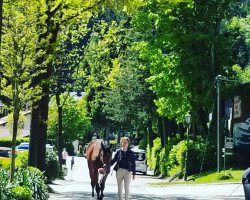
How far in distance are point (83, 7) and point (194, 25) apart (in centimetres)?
2109

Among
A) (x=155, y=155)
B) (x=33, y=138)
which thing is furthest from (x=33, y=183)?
(x=155, y=155)

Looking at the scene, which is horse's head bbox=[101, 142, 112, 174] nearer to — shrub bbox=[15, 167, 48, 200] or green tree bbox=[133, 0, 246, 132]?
shrub bbox=[15, 167, 48, 200]

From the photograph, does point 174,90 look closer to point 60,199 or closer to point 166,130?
point 166,130

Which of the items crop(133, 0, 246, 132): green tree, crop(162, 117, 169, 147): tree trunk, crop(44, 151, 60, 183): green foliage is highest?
crop(133, 0, 246, 132): green tree

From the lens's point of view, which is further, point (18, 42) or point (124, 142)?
point (124, 142)

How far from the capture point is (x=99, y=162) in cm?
1853

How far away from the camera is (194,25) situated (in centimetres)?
4016

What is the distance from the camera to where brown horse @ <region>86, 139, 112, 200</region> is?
17.7 m

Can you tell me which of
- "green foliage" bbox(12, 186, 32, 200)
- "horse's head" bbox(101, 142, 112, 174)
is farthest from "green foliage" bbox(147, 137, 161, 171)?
"green foliage" bbox(12, 186, 32, 200)

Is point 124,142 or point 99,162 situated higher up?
point 124,142

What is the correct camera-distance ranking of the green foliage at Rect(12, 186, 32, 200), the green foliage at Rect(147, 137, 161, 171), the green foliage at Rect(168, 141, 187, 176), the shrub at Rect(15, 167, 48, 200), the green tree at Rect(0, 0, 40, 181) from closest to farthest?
the green foliage at Rect(12, 186, 32, 200) → the shrub at Rect(15, 167, 48, 200) → the green tree at Rect(0, 0, 40, 181) → the green foliage at Rect(168, 141, 187, 176) → the green foliage at Rect(147, 137, 161, 171)

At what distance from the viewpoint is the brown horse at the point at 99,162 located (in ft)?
58.1

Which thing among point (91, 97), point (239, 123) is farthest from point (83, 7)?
point (91, 97)

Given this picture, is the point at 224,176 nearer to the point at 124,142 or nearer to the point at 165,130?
the point at 124,142
